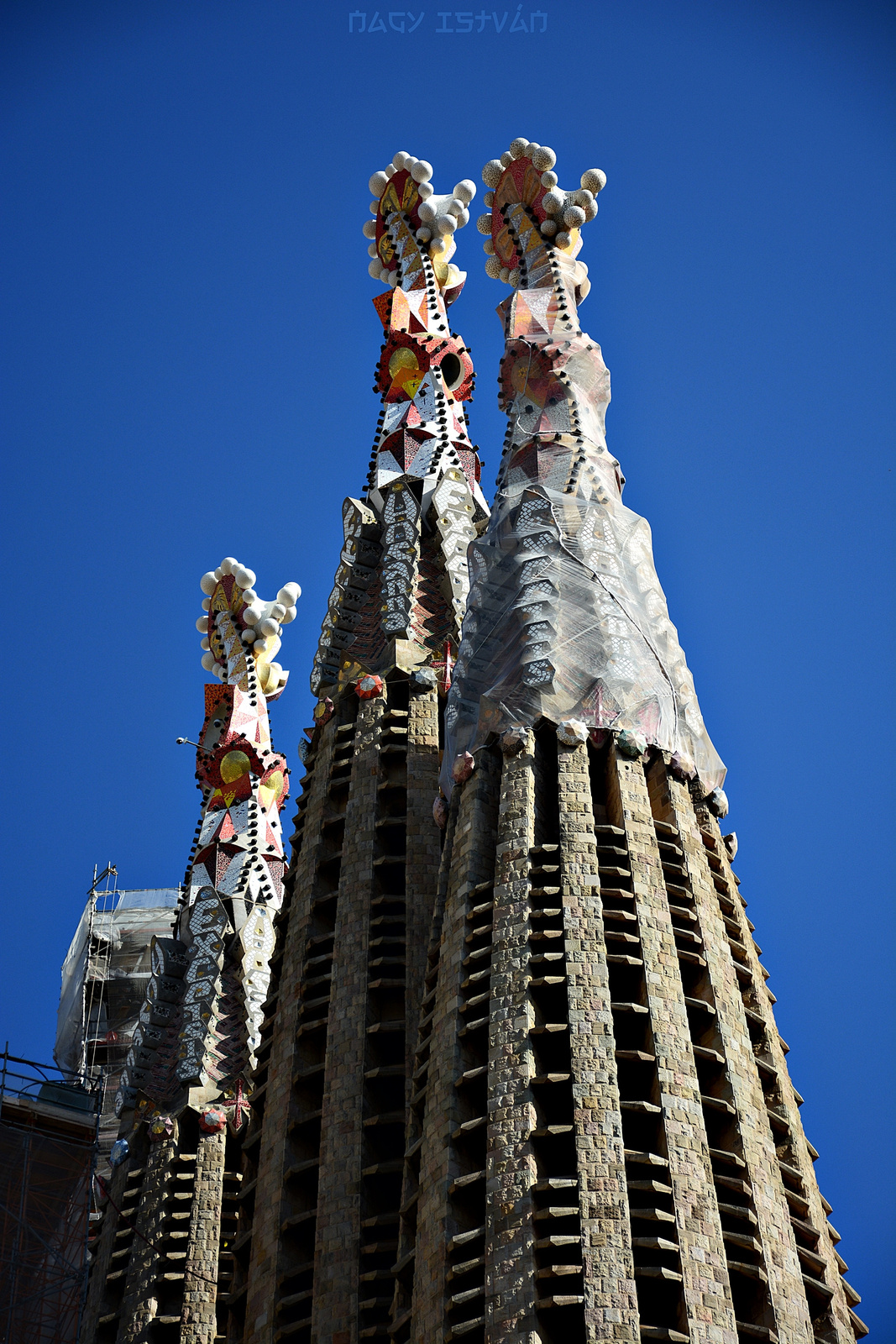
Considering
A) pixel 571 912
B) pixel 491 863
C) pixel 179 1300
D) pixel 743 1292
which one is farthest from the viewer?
pixel 179 1300

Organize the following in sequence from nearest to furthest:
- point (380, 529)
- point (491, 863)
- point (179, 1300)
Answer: point (491, 863) → point (179, 1300) → point (380, 529)

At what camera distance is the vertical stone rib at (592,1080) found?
21.3 metres

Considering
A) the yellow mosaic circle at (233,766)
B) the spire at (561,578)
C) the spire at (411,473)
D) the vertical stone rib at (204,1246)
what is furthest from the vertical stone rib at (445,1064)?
the yellow mosaic circle at (233,766)

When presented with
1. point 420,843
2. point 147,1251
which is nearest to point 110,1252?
point 147,1251

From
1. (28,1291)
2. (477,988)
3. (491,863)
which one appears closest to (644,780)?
(491,863)

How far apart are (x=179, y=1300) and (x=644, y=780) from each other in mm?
12693

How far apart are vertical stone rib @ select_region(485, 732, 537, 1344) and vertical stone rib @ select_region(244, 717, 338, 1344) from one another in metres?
5.92

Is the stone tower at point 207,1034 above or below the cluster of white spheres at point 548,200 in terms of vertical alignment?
below

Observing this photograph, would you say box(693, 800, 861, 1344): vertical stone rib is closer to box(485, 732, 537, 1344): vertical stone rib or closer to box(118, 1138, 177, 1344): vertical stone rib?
box(485, 732, 537, 1344): vertical stone rib

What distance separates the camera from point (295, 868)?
111 ft

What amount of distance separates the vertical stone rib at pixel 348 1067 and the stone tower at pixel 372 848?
1.2 inches

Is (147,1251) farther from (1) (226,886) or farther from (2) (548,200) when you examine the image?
(2) (548,200)

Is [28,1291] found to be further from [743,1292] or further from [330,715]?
[743,1292]

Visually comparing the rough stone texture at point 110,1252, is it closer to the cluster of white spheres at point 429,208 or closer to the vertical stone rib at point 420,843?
the vertical stone rib at point 420,843
